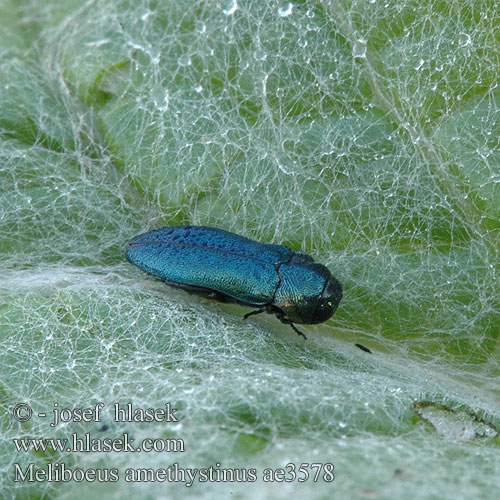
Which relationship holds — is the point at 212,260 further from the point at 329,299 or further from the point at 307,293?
the point at 329,299

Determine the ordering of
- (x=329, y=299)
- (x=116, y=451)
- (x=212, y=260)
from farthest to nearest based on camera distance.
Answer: (x=212, y=260), (x=329, y=299), (x=116, y=451)

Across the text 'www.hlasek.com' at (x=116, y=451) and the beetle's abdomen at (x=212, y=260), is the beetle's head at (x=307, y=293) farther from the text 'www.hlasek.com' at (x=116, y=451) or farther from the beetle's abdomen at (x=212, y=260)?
the text 'www.hlasek.com' at (x=116, y=451)

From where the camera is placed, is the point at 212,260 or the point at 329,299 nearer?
the point at 329,299

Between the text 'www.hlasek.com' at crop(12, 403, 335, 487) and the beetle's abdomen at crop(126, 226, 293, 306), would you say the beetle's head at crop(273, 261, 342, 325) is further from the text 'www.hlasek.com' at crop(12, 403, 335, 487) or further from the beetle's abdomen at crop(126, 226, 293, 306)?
the text 'www.hlasek.com' at crop(12, 403, 335, 487)

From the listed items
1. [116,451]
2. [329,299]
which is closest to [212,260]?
[329,299]

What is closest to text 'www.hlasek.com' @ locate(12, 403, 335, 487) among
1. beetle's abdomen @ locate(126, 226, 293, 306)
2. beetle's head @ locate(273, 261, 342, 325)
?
beetle's abdomen @ locate(126, 226, 293, 306)

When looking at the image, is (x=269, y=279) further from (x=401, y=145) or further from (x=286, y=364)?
(x=401, y=145)

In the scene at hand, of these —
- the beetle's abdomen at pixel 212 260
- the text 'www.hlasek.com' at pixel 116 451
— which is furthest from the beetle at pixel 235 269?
the text 'www.hlasek.com' at pixel 116 451

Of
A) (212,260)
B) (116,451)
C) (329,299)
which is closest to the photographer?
(116,451)
